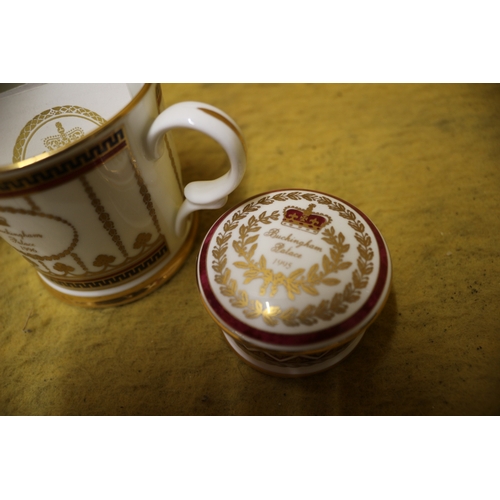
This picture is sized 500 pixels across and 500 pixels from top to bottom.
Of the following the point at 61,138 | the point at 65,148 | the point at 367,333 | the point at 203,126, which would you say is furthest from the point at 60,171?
the point at 367,333

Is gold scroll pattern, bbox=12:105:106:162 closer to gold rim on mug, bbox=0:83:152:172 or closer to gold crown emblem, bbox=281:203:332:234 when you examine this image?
gold rim on mug, bbox=0:83:152:172

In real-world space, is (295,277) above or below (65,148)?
below

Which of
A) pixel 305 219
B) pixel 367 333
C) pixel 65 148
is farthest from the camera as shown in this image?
pixel 367 333

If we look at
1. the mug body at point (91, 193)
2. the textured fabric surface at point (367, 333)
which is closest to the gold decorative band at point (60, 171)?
the mug body at point (91, 193)

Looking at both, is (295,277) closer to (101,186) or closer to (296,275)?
(296,275)

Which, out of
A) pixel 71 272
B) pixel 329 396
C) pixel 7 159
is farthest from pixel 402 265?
pixel 7 159

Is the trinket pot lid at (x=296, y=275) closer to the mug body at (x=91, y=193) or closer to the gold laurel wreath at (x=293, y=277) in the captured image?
the gold laurel wreath at (x=293, y=277)
